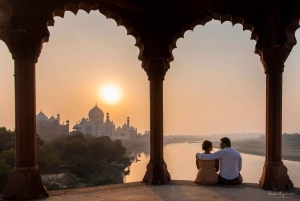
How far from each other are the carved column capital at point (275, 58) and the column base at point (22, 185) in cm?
403

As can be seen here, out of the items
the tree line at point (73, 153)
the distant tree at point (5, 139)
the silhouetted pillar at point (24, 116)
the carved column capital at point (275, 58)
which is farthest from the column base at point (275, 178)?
the distant tree at point (5, 139)

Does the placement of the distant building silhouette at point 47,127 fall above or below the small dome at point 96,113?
below

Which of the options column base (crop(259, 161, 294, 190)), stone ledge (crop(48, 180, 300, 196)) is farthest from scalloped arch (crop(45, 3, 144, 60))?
column base (crop(259, 161, 294, 190))

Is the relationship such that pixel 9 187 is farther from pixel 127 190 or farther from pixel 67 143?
pixel 67 143

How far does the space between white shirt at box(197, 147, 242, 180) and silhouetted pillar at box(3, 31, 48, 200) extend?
9.34 ft

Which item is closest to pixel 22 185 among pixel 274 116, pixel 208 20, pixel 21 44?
pixel 21 44

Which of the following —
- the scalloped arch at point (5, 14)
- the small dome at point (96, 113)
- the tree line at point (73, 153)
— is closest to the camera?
the scalloped arch at point (5, 14)

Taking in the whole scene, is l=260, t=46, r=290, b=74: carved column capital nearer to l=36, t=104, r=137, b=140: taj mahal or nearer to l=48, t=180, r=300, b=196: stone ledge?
l=48, t=180, r=300, b=196: stone ledge

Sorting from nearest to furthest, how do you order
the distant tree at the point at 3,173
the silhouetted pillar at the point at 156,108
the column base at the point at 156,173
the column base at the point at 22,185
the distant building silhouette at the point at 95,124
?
the column base at the point at 22,185, the column base at the point at 156,173, the silhouetted pillar at the point at 156,108, the distant tree at the point at 3,173, the distant building silhouette at the point at 95,124

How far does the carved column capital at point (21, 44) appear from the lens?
14.9ft

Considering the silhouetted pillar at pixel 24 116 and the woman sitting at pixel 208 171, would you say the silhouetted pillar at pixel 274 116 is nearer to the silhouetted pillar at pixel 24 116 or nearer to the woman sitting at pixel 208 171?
the woman sitting at pixel 208 171

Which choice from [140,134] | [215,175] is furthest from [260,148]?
[215,175]

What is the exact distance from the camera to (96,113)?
82.3 metres

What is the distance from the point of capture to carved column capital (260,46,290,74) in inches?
203
